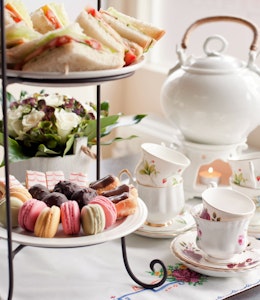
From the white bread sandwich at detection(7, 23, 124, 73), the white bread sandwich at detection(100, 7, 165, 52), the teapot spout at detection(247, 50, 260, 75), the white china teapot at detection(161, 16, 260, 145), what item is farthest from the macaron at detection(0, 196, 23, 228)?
the teapot spout at detection(247, 50, 260, 75)

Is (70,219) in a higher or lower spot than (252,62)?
lower

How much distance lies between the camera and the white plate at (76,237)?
916 millimetres

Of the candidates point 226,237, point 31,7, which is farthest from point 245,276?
point 31,7

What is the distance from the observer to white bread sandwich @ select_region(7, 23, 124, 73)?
34.1 inches

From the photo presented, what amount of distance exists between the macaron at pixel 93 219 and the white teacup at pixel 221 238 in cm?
23

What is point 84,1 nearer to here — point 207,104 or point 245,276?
point 207,104

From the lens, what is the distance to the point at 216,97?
5.05 feet

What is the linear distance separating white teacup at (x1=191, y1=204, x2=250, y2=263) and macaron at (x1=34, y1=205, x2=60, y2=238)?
0.98 feet

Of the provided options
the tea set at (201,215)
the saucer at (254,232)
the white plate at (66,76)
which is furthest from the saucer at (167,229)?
the white plate at (66,76)

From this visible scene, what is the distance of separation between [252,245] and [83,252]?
0.33 metres

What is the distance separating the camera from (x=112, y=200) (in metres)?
1.04

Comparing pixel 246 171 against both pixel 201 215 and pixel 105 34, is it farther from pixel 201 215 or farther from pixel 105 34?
pixel 105 34

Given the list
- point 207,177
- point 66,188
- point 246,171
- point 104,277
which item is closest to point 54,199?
point 66,188

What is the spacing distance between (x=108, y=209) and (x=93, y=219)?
0.14 feet
